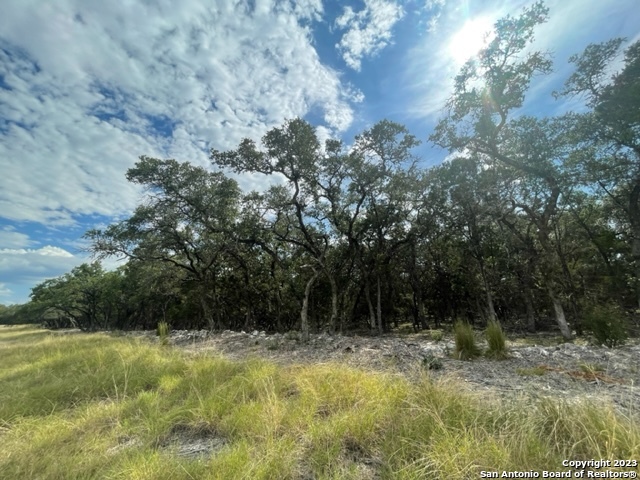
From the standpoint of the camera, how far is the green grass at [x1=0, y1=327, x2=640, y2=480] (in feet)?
6.91

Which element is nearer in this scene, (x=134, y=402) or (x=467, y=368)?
(x=134, y=402)

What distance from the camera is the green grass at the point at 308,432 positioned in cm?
211

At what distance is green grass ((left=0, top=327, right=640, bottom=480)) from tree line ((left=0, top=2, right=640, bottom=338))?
6570 millimetres

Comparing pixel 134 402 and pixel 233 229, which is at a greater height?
pixel 233 229

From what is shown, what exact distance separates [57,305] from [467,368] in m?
45.7

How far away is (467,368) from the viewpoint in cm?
515

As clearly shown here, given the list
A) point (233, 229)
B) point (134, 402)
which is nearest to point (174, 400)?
point (134, 402)

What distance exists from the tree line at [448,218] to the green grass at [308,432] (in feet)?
21.6

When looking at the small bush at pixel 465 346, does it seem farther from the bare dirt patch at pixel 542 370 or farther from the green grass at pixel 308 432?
the green grass at pixel 308 432

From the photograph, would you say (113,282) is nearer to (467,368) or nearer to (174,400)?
(174,400)

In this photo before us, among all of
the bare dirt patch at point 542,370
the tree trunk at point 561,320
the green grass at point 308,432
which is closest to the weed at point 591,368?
the bare dirt patch at point 542,370

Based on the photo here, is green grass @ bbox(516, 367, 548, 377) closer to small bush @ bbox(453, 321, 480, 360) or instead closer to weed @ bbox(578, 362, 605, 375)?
weed @ bbox(578, 362, 605, 375)

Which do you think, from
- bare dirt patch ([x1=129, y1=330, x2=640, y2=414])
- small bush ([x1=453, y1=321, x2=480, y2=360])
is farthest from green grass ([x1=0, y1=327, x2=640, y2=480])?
small bush ([x1=453, y1=321, x2=480, y2=360])

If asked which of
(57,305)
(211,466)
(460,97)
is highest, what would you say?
(460,97)
